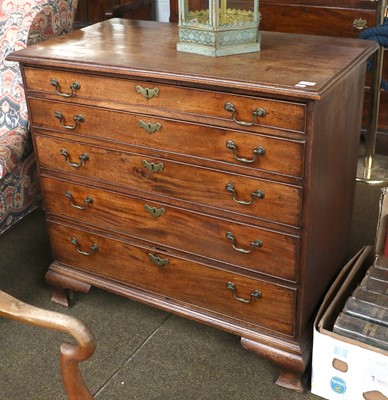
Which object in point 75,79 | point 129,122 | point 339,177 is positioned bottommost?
point 339,177

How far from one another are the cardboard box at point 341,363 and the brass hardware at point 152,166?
0.61 metres

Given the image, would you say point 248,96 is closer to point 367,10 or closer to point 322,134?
point 322,134

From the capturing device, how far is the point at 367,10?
9.08 ft

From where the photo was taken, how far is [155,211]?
1826 mm

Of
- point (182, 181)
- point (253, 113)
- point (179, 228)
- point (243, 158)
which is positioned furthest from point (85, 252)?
point (253, 113)

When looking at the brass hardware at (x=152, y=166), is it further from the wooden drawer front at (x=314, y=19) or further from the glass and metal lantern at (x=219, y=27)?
the wooden drawer front at (x=314, y=19)

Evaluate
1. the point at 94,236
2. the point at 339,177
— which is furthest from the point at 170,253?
the point at 339,177

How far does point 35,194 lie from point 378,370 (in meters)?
1.33

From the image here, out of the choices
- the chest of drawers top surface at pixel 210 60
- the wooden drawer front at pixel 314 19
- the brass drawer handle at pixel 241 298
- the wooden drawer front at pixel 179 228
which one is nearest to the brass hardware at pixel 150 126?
the chest of drawers top surface at pixel 210 60

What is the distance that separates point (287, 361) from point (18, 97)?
1.28 meters

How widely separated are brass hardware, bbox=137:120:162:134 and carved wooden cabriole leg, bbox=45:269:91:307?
0.66m

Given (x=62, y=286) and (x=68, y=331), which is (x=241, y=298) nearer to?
(x=62, y=286)

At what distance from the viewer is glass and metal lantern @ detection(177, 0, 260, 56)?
5.48 ft

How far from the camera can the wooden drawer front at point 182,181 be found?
1.59 m
